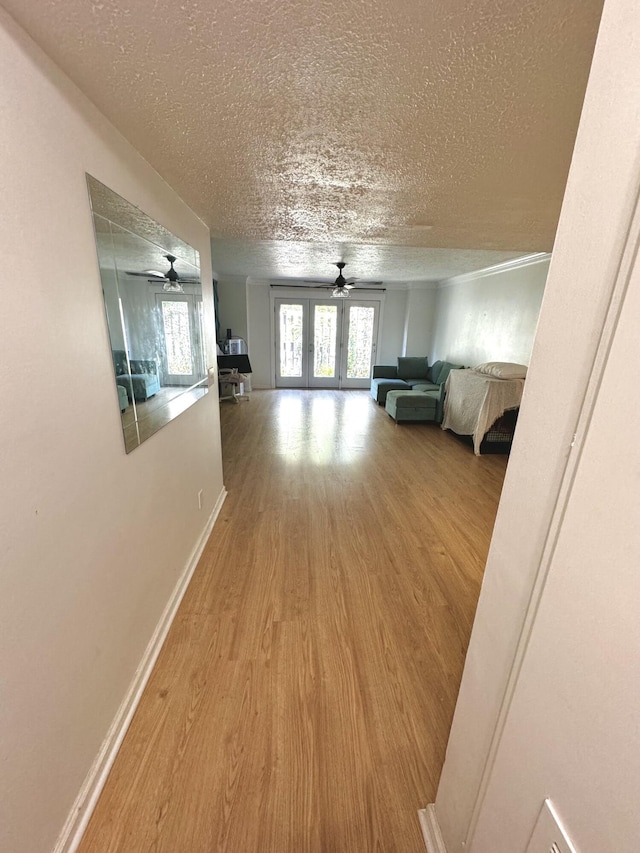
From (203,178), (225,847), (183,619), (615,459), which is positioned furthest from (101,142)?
(225,847)

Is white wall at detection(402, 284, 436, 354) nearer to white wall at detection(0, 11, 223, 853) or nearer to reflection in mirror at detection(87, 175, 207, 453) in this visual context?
reflection in mirror at detection(87, 175, 207, 453)

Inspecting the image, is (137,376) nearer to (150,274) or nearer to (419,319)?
(150,274)

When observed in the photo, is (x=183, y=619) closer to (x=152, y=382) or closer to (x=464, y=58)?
(x=152, y=382)

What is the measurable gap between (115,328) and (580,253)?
1332 mm

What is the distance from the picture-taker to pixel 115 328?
1.18 m

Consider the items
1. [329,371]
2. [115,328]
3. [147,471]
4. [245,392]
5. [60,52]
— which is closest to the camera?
[60,52]

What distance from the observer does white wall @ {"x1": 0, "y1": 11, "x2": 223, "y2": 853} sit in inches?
29.8

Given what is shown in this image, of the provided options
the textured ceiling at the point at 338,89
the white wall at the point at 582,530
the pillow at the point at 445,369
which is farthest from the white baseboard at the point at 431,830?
the pillow at the point at 445,369

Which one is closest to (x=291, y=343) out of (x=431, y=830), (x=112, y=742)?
(x=112, y=742)

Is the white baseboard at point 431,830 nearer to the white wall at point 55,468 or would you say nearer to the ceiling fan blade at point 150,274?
the white wall at point 55,468

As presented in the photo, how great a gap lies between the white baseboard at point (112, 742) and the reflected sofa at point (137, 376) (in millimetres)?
1114

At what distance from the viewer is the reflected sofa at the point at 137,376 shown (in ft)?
3.99

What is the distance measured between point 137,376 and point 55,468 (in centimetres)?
57

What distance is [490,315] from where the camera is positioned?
4965 millimetres
